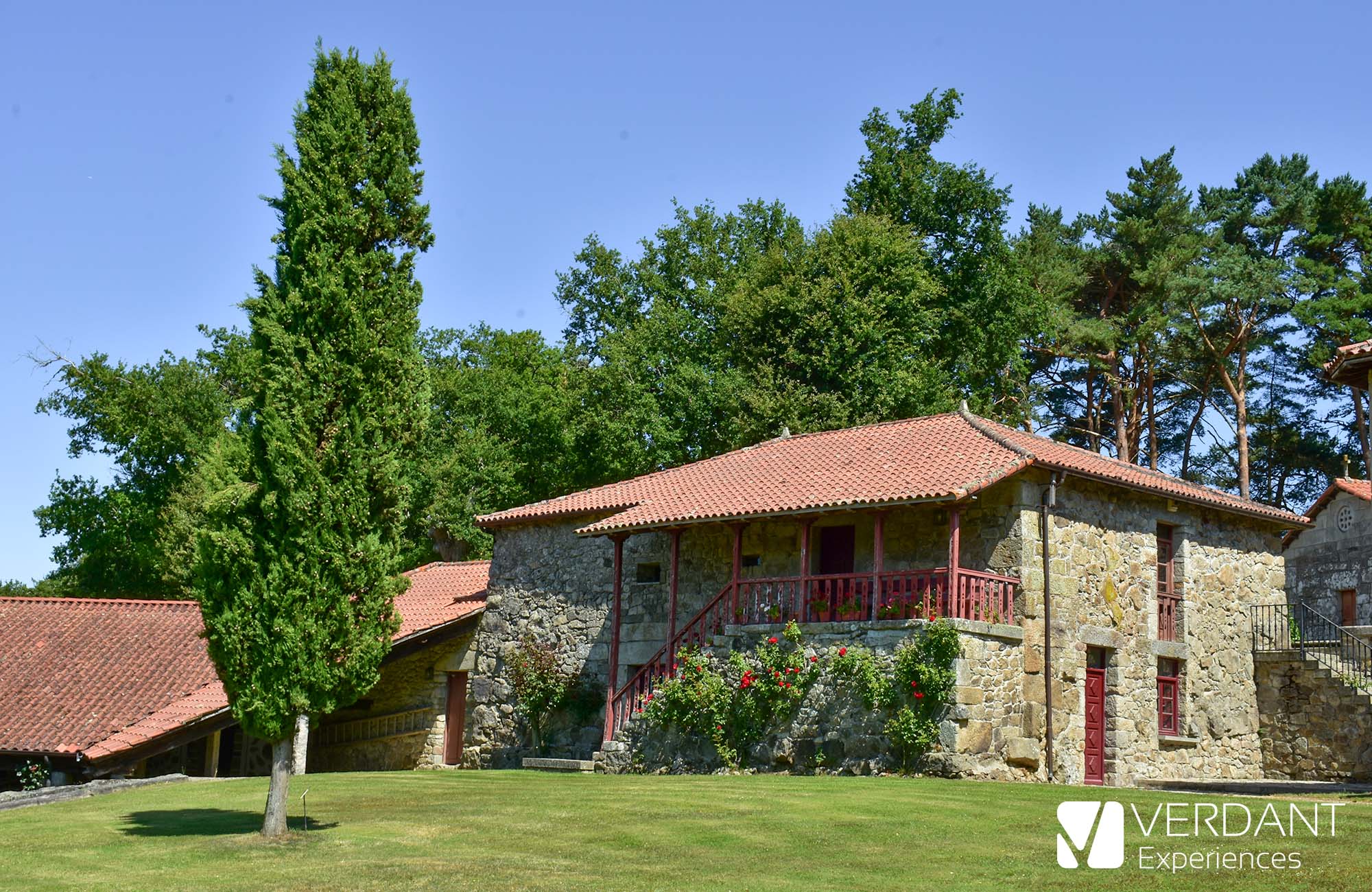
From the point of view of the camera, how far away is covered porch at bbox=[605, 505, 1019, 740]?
61.8ft

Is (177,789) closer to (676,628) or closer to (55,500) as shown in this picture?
(676,628)

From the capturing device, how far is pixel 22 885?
32.5ft

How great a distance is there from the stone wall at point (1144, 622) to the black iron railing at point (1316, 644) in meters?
0.29

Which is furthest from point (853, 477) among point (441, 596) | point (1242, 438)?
point (1242, 438)

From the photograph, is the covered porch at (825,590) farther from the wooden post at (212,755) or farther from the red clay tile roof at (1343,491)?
the red clay tile roof at (1343,491)

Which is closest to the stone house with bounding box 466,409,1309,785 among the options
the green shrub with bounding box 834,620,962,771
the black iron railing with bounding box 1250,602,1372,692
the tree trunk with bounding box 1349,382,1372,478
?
the green shrub with bounding box 834,620,962,771

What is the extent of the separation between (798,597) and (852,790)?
4952mm

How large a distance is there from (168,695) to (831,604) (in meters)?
11.7

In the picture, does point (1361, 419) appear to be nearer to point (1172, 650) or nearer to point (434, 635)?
point (1172, 650)

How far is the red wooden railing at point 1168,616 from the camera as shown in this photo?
22.0m

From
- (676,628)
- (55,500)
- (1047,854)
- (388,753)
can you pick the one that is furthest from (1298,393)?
(55,500)

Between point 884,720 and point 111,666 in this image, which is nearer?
point 884,720

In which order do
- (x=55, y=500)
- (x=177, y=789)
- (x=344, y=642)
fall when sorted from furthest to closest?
(x=55, y=500), (x=177, y=789), (x=344, y=642)

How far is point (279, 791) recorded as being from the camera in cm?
1209
